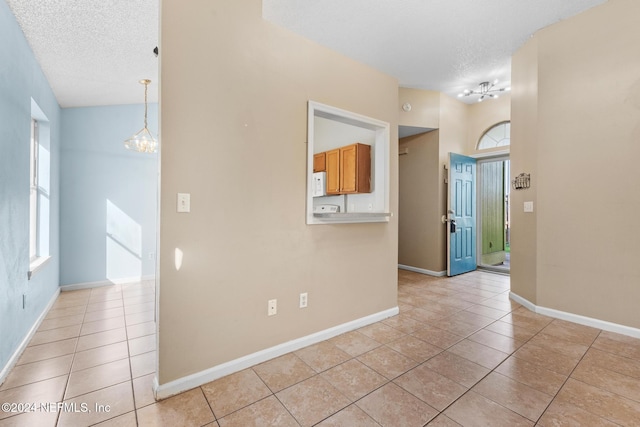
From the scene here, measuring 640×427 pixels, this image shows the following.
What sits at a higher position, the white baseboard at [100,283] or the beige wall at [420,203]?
the beige wall at [420,203]

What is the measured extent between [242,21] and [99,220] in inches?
152

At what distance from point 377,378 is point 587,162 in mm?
3040

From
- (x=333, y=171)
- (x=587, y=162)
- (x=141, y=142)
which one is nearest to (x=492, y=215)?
(x=587, y=162)

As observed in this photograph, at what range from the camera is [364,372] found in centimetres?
210

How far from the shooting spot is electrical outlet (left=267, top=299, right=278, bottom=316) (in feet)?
7.56

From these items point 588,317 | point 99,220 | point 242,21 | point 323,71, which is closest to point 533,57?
point 323,71

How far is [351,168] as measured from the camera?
3.85 m

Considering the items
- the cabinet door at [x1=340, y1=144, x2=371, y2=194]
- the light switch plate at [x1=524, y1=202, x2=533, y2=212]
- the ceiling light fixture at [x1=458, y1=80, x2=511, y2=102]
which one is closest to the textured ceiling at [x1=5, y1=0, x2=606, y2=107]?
the ceiling light fixture at [x1=458, y1=80, x2=511, y2=102]

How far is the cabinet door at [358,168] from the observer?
3.71 meters

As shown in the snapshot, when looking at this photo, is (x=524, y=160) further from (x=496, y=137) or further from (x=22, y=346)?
(x=22, y=346)

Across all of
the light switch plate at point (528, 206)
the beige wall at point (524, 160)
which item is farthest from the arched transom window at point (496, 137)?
the light switch plate at point (528, 206)

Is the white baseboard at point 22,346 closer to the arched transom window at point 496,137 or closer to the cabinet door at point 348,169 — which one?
the cabinet door at point 348,169

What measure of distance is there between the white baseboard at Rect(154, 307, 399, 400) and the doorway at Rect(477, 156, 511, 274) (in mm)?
3902

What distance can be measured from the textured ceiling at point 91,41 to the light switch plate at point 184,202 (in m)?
1.58
